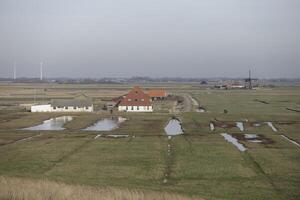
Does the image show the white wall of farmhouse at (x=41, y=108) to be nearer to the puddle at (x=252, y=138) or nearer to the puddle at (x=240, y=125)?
the puddle at (x=240, y=125)

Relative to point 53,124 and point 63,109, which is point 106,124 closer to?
point 53,124

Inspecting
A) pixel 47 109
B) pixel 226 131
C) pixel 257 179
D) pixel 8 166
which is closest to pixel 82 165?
pixel 8 166

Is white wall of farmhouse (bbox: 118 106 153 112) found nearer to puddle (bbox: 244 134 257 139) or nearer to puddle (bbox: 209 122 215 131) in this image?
puddle (bbox: 209 122 215 131)

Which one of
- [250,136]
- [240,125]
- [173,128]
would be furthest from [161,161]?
[240,125]

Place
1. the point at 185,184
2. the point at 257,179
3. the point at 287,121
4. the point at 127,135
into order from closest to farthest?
the point at 185,184 → the point at 257,179 → the point at 127,135 → the point at 287,121

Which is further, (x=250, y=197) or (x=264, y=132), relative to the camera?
(x=264, y=132)

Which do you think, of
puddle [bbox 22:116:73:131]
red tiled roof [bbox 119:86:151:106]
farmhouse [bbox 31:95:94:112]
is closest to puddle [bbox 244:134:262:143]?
puddle [bbox 22:116:73:131]

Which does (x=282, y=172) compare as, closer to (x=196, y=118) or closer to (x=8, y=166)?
(x=8, y=166)
